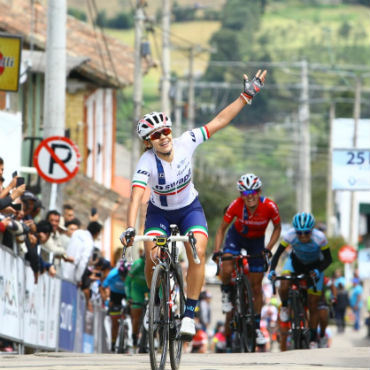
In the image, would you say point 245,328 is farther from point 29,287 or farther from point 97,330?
point 97,330

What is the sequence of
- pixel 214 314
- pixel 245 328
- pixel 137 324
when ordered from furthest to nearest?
pixel 214 314 → pixel 137 324 → pixel 245 328

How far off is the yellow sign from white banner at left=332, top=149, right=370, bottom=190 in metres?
7.15

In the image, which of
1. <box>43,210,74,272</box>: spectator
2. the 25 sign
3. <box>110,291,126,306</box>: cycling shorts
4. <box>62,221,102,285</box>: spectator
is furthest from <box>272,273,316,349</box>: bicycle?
the 25 sign

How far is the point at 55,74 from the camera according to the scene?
21.3 metres

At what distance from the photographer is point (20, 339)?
16.2m

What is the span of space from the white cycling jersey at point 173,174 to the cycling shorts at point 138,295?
611cm

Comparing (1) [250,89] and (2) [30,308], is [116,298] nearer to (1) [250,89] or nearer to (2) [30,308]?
(2) [30,308]

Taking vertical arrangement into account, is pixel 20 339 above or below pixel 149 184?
below

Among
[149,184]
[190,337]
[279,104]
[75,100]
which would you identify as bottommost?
[190,337]

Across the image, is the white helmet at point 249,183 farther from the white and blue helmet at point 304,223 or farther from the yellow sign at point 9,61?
the yellow sign at point 9,61

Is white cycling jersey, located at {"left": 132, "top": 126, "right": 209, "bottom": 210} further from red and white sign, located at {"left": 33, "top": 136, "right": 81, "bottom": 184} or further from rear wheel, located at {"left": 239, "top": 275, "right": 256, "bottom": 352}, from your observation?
red and white sign, located at {"left": 33, "top": 136, "right": 81, "bottom": 184}

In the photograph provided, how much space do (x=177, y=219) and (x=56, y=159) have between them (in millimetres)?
9389

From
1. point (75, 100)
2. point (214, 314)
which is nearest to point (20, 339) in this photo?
point (75, 100)

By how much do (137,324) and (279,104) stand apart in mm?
164005
